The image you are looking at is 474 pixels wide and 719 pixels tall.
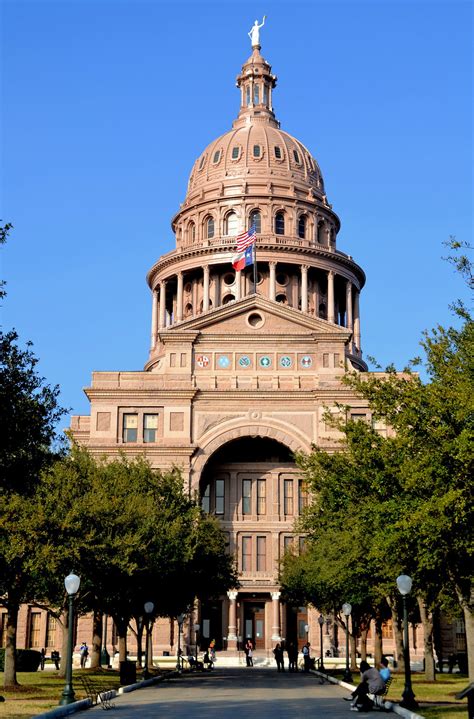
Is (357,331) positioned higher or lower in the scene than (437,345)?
higher

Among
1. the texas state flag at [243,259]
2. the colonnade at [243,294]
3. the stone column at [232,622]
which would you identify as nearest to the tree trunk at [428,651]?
the stone column at [232,622]

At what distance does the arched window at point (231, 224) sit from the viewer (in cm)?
11038

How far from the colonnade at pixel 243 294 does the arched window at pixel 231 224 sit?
16.7 ft

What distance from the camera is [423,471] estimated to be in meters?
29.2

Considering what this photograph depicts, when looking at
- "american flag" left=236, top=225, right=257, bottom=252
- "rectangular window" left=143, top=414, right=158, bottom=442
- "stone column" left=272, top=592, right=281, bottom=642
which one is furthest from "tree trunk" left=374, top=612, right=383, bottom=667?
"american flag" left=236, top=225, right=257, bottom=252

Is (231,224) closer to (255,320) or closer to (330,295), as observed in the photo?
(330,295)

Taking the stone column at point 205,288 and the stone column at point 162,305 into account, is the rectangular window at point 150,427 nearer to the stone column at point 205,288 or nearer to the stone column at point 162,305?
the stone column at point 205,288

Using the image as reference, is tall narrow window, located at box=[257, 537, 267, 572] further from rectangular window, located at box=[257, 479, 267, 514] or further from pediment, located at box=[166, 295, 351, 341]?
pediment, located at box=[166, 295, 351, 341]

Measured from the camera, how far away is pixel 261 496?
83.4 metres

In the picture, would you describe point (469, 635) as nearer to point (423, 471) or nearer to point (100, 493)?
point (423, 471)

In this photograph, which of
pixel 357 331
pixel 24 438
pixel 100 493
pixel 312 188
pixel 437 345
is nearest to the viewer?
pixel 24 438

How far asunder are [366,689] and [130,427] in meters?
52.2

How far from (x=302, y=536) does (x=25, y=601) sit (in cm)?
3863

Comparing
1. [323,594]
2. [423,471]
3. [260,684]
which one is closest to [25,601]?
[260,684]
